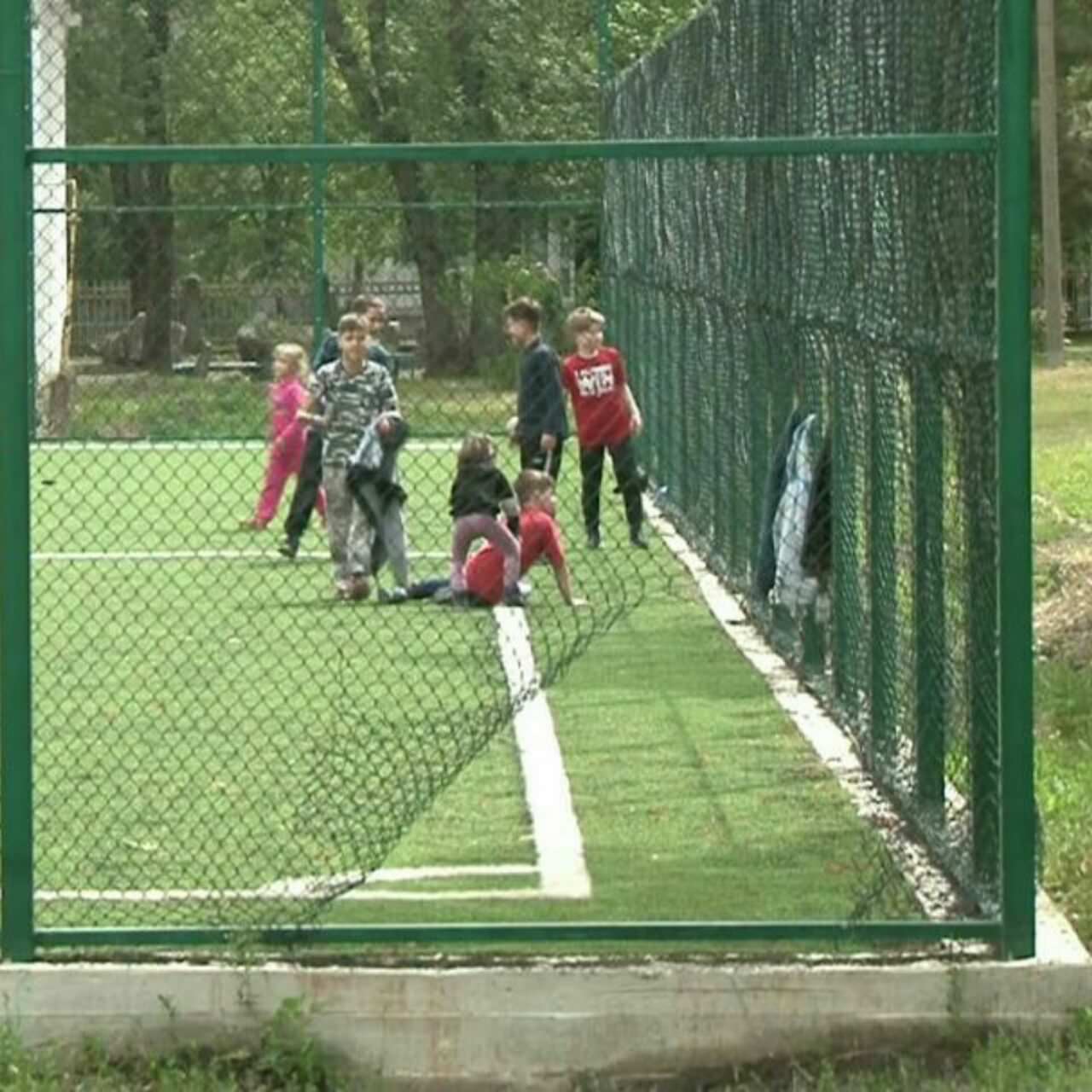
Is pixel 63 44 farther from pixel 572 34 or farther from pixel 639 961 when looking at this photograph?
pixel 639 961

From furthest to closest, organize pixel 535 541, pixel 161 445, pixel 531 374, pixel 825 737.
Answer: pixel 825 737
pixel 161 445
pixel 535 541
pixel 531 374

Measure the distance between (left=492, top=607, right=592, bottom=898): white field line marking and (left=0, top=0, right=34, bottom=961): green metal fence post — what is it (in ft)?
5.63

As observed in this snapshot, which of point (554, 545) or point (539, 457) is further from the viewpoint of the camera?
point (539, 457)

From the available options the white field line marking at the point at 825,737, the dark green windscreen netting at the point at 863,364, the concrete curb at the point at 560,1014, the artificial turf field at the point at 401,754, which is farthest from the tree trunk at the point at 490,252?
the concrete curb at the point at 560,1014

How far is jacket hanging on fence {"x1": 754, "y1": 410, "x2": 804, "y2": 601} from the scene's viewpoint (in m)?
13.6

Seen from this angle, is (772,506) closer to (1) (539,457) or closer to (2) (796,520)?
(2) (796,520)

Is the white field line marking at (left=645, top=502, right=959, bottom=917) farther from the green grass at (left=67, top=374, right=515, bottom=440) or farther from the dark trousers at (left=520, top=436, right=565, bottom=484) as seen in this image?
the green grass at (left=67, top=374, right=515, bottom=440)

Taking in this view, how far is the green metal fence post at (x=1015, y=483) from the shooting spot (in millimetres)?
8109

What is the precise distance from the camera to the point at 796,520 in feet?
42.4

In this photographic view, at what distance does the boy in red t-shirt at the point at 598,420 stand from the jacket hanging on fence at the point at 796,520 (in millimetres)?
561

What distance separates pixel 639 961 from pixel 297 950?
0.81 metres

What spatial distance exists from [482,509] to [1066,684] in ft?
7.90

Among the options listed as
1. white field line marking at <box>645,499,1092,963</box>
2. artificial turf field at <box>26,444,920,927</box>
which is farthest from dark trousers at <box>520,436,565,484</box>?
white field line marking at <box>645,499,1092,963</box>

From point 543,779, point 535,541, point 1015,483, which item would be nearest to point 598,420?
point 535,541
